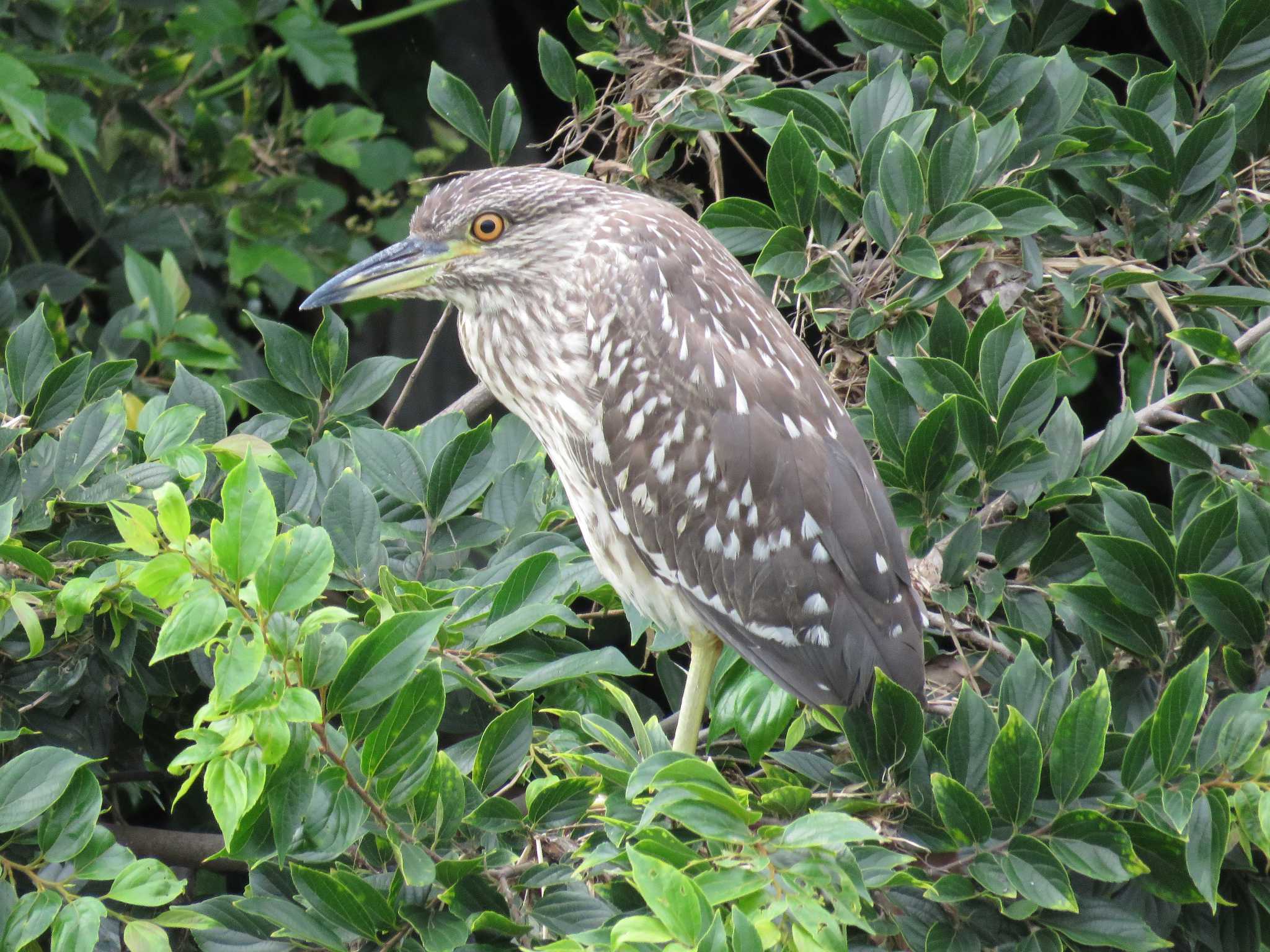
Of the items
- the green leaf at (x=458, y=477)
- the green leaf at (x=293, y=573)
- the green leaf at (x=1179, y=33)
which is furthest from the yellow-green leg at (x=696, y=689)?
the green leaf at (x=1179, y=33)

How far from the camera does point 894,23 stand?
2.39m

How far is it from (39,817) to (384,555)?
2.11 ft

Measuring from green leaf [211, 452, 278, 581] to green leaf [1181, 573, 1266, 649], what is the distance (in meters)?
1.27

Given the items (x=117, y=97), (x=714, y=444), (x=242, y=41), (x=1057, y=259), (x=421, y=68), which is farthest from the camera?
(x=421, y=68)

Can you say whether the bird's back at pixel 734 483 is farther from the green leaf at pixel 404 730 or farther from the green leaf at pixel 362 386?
the green leaf at pixel 404 730

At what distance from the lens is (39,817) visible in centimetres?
162

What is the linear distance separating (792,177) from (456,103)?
81 centimetres

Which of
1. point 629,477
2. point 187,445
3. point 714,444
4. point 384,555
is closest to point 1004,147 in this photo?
point 714,444

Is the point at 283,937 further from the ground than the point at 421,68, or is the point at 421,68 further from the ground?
the point at 421,68

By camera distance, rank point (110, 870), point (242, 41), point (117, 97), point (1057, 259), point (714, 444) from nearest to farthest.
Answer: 1. point (110, 870)
2. point (714, 444)
3. point (1057, 259)
4. point (117, 97)
5. point (242, 41)

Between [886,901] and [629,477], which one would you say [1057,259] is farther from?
[886,901]

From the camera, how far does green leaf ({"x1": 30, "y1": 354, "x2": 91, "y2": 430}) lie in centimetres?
204

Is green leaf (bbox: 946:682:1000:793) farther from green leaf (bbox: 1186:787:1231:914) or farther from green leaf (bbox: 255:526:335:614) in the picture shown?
green leaf (bbox: 255:526:335:614)

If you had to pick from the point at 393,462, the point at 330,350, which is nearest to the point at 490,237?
the point at 330,350
